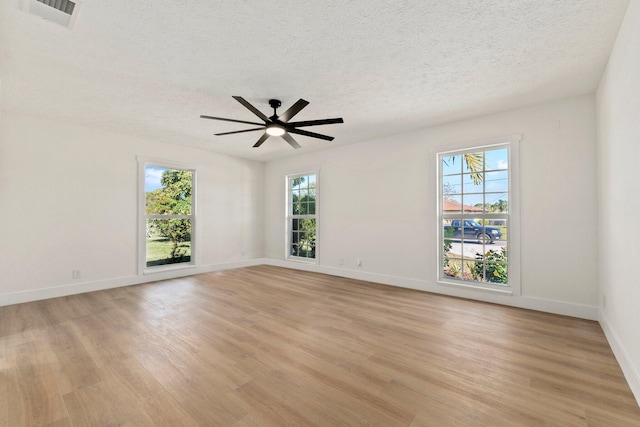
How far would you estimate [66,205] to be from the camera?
13.9 feet

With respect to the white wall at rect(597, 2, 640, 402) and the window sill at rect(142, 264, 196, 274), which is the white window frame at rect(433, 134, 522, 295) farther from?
the window sill at rect(142, 264, 196, 274)

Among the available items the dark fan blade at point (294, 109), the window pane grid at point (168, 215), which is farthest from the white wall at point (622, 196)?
the window pane grid at point (168, 215)

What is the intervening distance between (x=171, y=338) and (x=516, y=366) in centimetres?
303

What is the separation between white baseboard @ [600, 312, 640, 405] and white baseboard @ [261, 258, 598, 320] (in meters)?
0.46

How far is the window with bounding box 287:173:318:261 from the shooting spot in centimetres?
627

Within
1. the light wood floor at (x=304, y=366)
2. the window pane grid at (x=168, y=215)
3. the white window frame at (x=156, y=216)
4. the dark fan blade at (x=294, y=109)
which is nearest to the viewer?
the light wood floor at (x=304, y=366)

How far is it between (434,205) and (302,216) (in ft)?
10.1

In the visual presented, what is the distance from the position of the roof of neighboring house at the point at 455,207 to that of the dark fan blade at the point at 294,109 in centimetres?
281

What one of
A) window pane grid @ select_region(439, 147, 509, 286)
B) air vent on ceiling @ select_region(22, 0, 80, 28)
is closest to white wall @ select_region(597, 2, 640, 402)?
window pane grid @ select_region(439, 147, 509, 286)

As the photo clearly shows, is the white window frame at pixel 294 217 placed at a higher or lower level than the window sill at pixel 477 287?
higher

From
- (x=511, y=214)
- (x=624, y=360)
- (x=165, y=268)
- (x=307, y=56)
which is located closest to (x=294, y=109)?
(x=307, y=56)

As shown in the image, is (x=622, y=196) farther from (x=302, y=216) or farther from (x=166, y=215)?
(x=166, y=215)

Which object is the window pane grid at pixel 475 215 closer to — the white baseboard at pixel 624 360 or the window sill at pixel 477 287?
the window sill at pixel 477 287

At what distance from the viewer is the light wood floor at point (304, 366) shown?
1.66 meters
